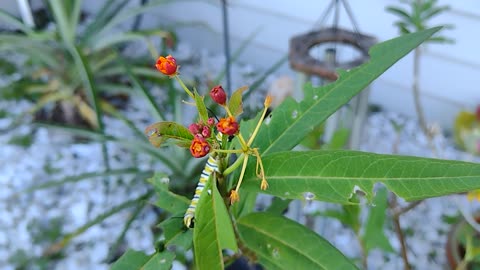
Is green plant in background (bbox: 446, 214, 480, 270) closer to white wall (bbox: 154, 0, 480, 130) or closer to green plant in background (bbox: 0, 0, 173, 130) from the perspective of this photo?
white wall (bbox: 154, 0, 480, 130)

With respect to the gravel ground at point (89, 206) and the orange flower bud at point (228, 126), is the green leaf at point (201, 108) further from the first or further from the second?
the gravel ground at point (89, 206)

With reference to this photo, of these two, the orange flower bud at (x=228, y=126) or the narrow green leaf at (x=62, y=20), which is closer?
the orange flower bud at (x=228, y=126)

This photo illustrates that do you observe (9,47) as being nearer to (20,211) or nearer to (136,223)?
(20,211)

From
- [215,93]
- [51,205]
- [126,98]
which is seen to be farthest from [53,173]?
[215,93]

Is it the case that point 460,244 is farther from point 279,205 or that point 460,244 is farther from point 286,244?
point 286,244

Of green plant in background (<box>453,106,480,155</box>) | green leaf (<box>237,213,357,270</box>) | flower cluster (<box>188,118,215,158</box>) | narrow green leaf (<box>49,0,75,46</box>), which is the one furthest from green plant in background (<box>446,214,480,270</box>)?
narrow green leaf (<box>49,0,75,46</box>)

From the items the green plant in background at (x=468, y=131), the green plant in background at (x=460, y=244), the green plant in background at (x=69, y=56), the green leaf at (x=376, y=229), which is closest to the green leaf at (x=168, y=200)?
the green leaf at (x=376, y=229)

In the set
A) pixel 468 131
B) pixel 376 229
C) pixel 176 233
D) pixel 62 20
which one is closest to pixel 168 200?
pixel 176 233
